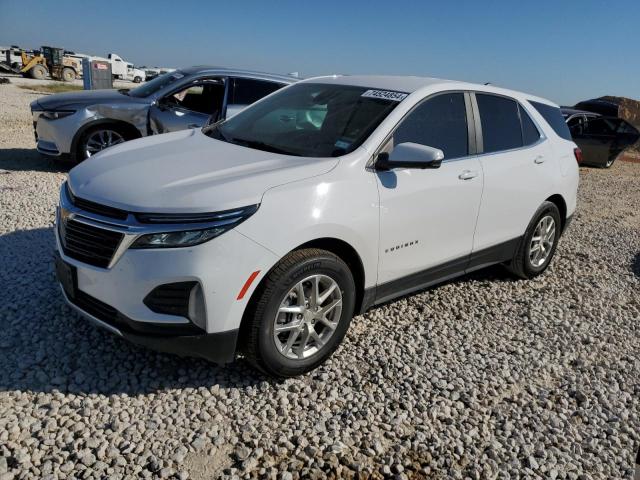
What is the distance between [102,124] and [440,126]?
5.74 metres

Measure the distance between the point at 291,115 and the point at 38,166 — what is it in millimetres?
6254

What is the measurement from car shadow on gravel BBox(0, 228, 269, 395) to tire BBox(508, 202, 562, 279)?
110 inches

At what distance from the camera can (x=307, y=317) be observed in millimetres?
3123

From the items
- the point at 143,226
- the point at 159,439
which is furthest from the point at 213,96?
the point at 159,439

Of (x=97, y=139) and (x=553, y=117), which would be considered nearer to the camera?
(x=553, y=117)

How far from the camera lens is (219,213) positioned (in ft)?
8.78

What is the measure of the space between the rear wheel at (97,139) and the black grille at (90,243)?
208 inches

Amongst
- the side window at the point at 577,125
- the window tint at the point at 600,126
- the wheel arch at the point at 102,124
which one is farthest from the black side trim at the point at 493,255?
the window tint at the point at 600,126

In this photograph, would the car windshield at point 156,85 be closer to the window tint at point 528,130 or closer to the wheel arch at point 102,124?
the wheel arch at point 102,124

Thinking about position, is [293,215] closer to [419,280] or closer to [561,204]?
[419,280]

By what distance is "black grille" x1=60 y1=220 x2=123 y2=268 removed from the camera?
8.92 ft

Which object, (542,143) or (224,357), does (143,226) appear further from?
(542,143)

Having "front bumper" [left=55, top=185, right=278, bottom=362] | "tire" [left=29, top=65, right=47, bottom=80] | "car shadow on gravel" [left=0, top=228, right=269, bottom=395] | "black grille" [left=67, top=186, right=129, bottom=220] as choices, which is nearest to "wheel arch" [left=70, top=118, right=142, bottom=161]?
"car shadow on gravel" [left=0, top=228, right=269, bottom=395]

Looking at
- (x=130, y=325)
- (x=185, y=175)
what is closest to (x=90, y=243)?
(x=130, y=325)
